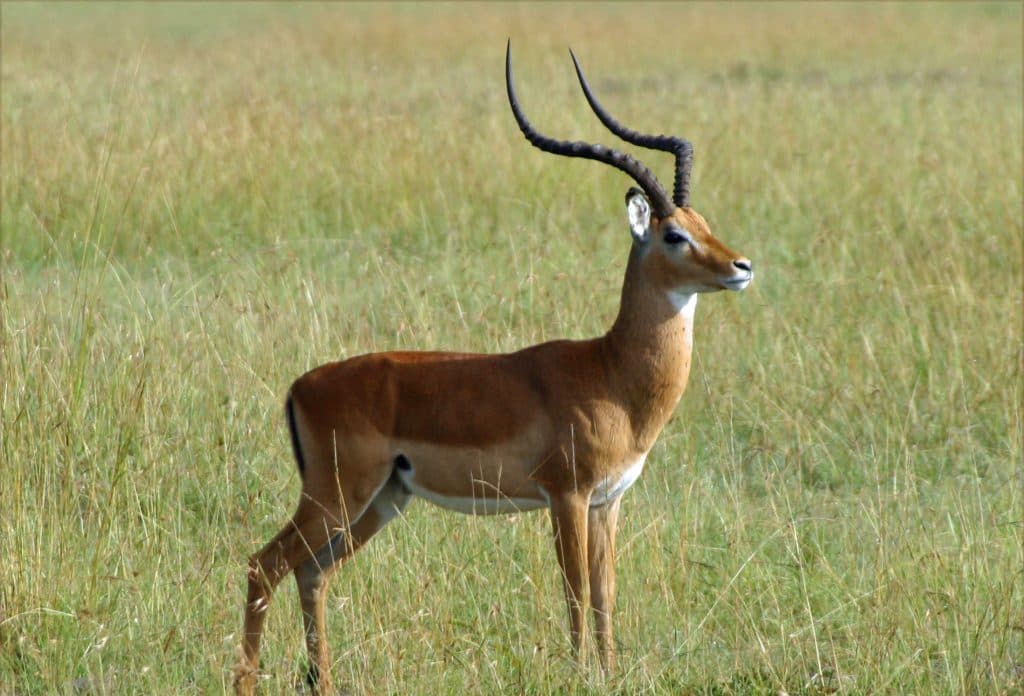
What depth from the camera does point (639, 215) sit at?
395 centimetres

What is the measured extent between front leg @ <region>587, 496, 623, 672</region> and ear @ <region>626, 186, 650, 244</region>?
71cm

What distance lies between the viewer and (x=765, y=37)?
2264 cm

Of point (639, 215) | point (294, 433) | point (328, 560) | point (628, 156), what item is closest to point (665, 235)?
point (639, 215)

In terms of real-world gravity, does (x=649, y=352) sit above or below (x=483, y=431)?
above

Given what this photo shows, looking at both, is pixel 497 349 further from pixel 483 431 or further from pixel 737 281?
pixel 737 281

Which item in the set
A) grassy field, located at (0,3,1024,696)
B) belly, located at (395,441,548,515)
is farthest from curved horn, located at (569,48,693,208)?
grassy field, located at (0,3,1024,696)

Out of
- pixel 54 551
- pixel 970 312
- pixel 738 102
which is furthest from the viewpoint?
pixel 738 102

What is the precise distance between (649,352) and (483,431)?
19.6 inches

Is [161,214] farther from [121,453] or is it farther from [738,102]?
[738,102]

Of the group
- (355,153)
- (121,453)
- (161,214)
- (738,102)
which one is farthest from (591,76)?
(121,453)

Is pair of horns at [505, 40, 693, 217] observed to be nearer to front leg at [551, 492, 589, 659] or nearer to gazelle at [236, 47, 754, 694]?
gazelle at [236, 47, 754, 694]

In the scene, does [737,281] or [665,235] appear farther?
[665,235]

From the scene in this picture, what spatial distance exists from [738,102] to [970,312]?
23.0 feet

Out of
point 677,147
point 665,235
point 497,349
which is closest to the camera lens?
point 665,235
